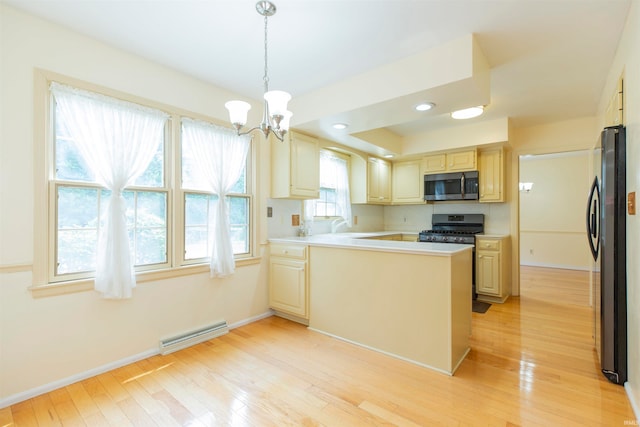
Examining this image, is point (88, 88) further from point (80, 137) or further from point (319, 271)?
point (319, 271)

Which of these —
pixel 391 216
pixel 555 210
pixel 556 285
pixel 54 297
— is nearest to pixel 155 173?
pixel 54 297

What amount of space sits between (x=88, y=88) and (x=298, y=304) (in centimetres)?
267

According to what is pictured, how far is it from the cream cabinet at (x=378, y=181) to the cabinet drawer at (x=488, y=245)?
1582 millimetres

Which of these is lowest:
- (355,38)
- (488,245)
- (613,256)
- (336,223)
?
(488,245)

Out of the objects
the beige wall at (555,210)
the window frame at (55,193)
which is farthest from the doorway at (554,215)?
the window frame at (55,193)

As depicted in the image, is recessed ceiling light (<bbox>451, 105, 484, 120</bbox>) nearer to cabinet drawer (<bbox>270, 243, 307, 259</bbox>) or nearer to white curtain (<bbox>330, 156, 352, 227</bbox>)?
white curtain (<bbox>330, 156, 352, 227</bbox>)

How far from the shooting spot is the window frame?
6.57ft

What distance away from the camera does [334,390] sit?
203cm

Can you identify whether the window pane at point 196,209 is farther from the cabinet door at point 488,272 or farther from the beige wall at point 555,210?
the beige wall at point 555,210

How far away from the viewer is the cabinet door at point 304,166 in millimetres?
3449

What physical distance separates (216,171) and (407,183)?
11.0 ft

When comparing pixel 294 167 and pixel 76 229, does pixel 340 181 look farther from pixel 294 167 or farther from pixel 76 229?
pixel 76 229

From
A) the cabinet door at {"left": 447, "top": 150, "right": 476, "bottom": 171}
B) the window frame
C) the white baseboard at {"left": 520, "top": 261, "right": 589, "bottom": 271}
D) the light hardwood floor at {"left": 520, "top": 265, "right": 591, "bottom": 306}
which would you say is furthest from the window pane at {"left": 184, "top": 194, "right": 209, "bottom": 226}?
the white baseboard at {"left": 520, "top": 261, "right": 589, "bottom": 271}

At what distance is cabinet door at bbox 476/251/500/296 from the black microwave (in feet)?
2.84
